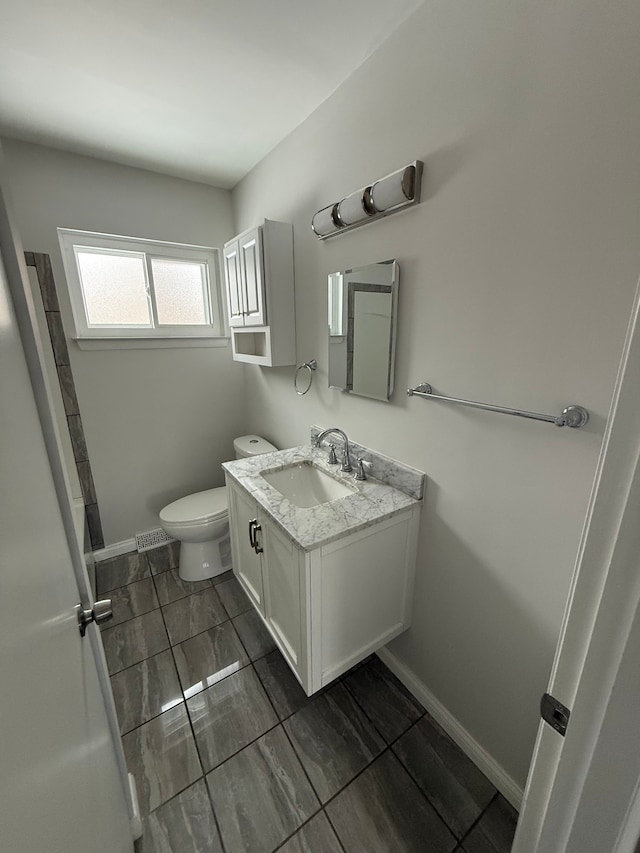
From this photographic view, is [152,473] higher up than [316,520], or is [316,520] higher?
[316,520]

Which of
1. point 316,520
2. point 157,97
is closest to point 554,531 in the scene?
point 316,520

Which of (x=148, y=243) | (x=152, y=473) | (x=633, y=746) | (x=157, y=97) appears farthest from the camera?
(x=152, y=473)

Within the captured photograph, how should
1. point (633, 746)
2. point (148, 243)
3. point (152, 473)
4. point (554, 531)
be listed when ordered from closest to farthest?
1. point (633, 746)
2. point (554, 531)
3. point (148, 243)
4. point (152, 473)

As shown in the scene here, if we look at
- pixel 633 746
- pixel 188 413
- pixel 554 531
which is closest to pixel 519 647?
pixel 554 531

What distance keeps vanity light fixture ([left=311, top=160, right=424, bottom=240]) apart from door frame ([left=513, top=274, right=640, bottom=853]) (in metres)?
0.94

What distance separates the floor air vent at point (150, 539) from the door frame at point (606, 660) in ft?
7.95

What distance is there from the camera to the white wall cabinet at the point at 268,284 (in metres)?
1.72

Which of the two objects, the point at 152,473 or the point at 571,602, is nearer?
the point at 571,602

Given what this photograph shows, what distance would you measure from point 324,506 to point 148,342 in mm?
1696

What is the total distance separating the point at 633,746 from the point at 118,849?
1.12 metres

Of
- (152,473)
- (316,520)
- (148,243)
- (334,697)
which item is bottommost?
(334,697)

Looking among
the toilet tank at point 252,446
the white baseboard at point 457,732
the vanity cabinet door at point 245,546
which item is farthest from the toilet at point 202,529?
the white baseboard at point 457,732

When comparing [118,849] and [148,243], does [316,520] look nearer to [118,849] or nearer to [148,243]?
[118,849]

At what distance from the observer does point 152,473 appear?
7.83 feet
